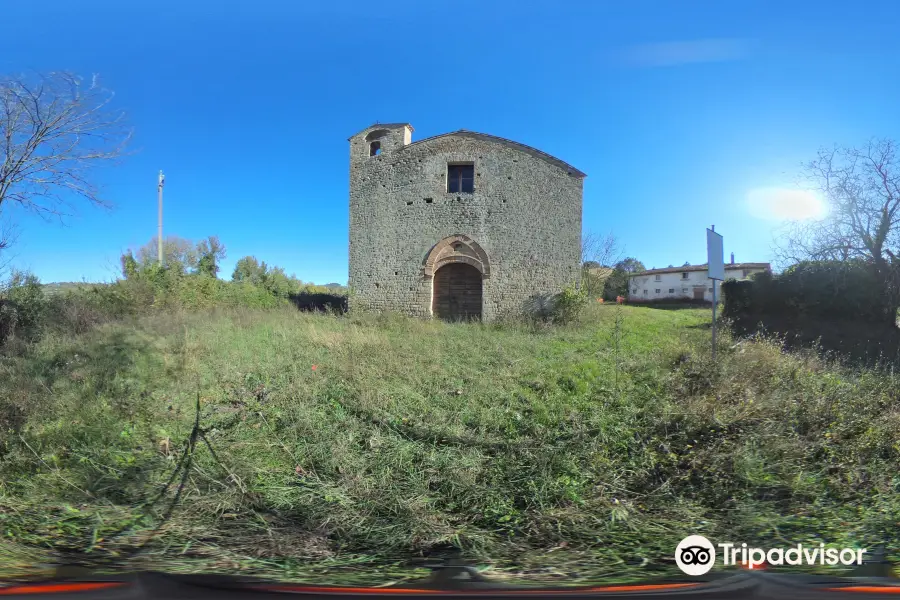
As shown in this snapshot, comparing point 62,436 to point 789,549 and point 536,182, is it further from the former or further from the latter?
point 536,182

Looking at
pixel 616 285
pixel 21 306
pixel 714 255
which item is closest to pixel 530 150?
pixel 714 255

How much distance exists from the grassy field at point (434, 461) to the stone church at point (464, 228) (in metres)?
6.51

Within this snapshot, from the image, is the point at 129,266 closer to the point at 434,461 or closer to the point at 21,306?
the point at 21,306

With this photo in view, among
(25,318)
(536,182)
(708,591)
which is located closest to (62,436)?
(708,591)

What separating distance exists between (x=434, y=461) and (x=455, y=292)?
982 centimetres

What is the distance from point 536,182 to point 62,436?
12.8m

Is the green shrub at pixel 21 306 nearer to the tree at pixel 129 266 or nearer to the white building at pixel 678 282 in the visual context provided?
the tree at pixel 129 266

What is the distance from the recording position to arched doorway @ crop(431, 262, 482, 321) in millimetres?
13109

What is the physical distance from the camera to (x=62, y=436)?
4074 millimetres

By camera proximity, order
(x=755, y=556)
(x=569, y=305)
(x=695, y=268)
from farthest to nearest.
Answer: (x=695, y=268)
(x=569, y=305)
(x=755, y=556)

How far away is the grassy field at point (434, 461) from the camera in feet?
8.41

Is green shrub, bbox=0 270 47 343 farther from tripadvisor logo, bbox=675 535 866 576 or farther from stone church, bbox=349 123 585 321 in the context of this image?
tripadvisor logo, bbox=675 535 866 576

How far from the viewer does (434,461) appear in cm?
361

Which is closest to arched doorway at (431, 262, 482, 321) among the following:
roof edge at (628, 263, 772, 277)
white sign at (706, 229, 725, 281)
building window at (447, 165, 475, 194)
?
building window at (447, 165, 475, 194)
